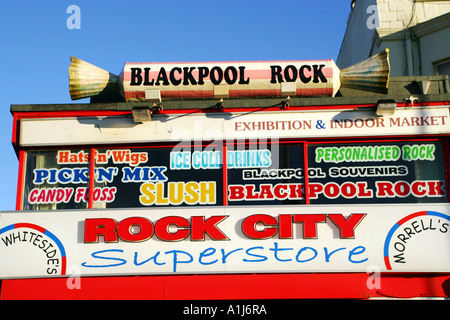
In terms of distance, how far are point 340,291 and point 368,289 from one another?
49 centimetres

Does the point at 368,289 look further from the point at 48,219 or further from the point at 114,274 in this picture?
the point at 48,219

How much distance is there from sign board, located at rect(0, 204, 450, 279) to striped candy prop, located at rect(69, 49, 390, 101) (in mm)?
A: 2423

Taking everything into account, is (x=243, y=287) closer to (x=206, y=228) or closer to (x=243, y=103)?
(x=206, y=228)

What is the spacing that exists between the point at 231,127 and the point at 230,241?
2.22 meters

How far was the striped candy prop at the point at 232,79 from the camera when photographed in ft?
40.1

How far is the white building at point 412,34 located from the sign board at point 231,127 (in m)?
7.32

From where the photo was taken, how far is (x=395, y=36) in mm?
19094

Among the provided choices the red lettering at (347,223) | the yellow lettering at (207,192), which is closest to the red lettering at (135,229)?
the yellow lettering at (207,192)

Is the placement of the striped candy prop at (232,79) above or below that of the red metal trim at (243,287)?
above

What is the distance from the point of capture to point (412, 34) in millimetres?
18984

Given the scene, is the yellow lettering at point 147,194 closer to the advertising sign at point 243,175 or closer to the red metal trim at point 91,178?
the advertising sign at point 243,175

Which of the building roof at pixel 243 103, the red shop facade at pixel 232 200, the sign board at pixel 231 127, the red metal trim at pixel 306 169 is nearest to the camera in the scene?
the red shop facade at pixel 232 200

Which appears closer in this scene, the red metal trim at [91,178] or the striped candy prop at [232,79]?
the red metal trim at [91,178]

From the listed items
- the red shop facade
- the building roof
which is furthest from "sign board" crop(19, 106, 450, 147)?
the building roof
